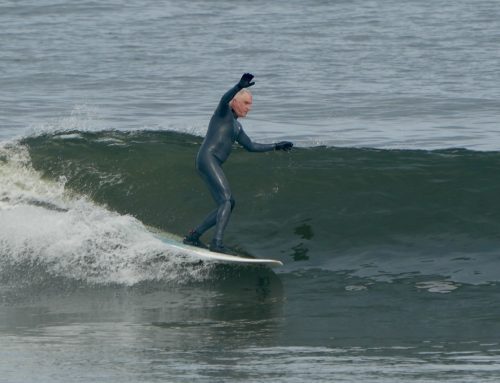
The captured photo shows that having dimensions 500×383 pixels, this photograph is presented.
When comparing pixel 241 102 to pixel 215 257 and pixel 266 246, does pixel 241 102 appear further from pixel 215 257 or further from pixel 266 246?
pixel 266 246

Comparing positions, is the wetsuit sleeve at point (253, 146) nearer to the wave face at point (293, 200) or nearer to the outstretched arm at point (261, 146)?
the outstretched arm at point (261, 146)

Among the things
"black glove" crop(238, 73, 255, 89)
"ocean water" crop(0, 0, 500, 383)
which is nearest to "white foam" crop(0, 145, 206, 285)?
"ocean water" crop(0, 0, 500, 383)

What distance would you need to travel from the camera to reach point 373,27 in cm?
3781

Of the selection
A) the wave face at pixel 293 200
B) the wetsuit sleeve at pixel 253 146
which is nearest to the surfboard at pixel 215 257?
the wave face at pixel 293 200

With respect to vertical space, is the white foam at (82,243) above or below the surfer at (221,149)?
below

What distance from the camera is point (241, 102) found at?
11281 mm

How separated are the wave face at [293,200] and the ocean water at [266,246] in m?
0.03

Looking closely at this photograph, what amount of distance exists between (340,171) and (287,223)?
64.7 inches

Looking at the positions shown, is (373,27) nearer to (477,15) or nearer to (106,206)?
(477,15)

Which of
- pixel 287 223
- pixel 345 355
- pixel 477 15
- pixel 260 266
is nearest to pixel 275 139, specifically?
pixel 287 223

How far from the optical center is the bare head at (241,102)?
1124 centimetres

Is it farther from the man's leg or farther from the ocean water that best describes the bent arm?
the ocean water

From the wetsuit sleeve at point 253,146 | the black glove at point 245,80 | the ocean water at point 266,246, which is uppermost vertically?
the black glove at point 245,80

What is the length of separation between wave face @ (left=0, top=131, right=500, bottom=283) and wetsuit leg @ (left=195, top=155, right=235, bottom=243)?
3.59 ft
